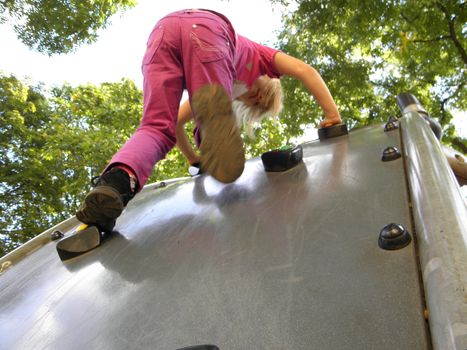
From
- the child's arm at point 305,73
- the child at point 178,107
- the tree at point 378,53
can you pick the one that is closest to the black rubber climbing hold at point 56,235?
the child at point 178,107

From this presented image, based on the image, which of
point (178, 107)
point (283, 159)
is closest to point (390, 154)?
point (283, 159)

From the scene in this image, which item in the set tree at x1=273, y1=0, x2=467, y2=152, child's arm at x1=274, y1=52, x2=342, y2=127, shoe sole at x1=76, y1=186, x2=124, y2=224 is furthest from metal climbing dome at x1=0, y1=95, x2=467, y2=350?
tree at x1=273, y1=0, x2=467, y2=152

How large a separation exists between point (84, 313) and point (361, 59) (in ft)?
30.7

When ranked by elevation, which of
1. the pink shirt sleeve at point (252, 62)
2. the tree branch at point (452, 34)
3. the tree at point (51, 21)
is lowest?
the tree branch at point (452, 34)

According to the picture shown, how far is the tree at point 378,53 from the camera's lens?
21.4 feet

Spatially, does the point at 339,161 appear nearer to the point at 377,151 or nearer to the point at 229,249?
the point at 377,151

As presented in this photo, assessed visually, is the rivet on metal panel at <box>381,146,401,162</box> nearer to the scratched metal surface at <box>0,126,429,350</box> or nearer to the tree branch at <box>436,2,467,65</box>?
the scratched metal surface at <box>0,126,429,350</box>

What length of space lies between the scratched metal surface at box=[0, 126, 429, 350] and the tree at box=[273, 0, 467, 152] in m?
5.87

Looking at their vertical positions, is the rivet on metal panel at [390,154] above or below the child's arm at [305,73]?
below

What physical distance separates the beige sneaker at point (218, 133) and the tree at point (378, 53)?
5.61 m

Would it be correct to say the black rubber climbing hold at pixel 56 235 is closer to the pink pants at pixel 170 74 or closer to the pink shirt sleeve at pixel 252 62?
the pink pants at pixel 170 74

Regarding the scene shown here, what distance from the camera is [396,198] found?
2.70 feet

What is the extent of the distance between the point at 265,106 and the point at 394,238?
5.84ft

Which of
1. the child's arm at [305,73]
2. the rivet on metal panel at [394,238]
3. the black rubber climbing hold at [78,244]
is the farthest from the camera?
the child's arm at [305,73]
